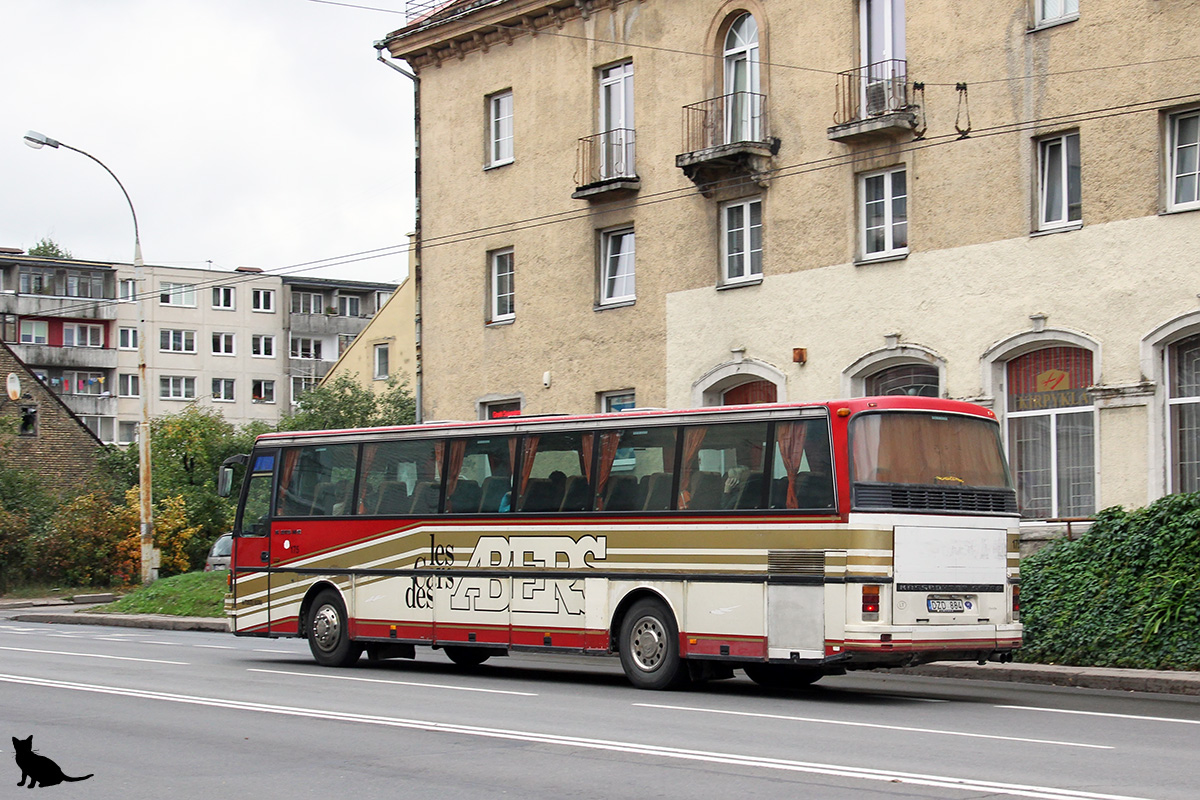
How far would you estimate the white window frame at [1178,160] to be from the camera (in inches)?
811

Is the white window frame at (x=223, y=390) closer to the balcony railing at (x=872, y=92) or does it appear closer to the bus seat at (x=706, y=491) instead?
the balcony railing at (x=872, y=92)

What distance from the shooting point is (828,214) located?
25.0 m

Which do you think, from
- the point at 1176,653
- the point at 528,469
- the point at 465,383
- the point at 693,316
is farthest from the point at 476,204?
the point at 1176,653

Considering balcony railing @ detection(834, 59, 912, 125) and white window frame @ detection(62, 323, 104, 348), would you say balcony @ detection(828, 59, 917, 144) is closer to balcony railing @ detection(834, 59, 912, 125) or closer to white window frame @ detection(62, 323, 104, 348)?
balcony railing @ detection(834, 59, 912, 125)

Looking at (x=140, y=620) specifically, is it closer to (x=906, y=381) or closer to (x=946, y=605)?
(x=906, y=381)

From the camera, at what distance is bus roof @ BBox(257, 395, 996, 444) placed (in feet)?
50.1

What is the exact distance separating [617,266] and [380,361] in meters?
23.1

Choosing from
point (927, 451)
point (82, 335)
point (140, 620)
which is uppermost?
point (82, 335)

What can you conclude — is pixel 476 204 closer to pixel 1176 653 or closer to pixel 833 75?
pixel 833 75

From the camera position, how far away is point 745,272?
26.6 metres

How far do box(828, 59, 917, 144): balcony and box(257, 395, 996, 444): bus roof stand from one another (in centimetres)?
762

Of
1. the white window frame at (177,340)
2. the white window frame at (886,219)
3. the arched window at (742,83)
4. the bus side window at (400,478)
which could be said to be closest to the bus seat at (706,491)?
the bus side window at (400,478)

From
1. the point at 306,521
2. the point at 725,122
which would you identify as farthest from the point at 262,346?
the point at 306,521

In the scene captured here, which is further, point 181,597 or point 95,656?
point 181,597
